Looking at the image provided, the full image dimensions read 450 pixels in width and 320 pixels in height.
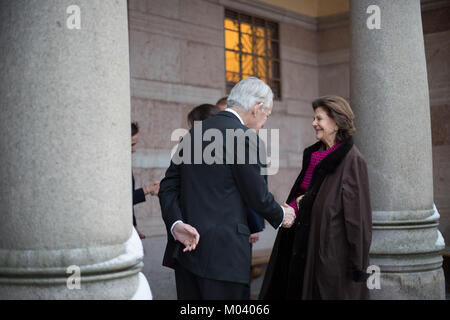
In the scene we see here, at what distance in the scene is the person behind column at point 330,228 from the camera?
142 inches

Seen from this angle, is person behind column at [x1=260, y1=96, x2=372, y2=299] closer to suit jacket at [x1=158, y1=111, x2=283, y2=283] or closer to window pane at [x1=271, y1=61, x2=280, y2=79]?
suit jacket at [x1=158, y1=111, x2=283, y2=283]

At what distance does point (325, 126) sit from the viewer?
157 inches

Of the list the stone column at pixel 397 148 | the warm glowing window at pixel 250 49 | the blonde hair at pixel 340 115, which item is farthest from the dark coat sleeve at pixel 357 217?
the warm glowing window at pixel 250 49

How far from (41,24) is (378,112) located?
9.60ft

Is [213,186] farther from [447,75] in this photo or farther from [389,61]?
[447,75]

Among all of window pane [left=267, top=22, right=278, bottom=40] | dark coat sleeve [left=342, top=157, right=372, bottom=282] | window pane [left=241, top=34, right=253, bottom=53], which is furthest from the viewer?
window pane [left=267, top=22, right=278, bottom=40]

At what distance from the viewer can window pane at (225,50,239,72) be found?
8.80 meters

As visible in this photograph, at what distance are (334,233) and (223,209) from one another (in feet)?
3.29

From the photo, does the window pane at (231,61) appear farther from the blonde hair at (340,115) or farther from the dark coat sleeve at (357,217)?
the dark coat sleeve at (357,217)

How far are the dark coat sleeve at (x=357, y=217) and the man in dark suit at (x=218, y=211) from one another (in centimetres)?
69

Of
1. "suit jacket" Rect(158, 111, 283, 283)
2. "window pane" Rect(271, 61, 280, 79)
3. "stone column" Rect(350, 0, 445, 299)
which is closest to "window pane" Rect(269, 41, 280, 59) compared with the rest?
"window pane" Rect(271, 61, 280, 79)

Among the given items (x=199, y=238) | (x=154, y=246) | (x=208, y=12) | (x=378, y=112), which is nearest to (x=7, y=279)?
(x=199, y=238)

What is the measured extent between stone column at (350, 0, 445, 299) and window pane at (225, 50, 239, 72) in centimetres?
415

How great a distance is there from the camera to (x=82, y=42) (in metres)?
2.77
